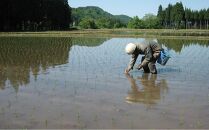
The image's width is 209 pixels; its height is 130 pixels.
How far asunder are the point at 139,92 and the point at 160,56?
3.22 metres

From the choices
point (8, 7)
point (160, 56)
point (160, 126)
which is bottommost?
point (160, 126)

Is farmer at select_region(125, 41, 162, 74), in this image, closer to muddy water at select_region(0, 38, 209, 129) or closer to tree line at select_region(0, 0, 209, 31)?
muddy water at select_region(0, 38, 209, 129)

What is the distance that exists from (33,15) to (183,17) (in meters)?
61.6

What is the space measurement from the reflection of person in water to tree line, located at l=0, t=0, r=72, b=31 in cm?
4502

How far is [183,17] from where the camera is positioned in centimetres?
11175

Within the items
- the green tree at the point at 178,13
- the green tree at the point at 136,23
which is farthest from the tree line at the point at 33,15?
the green tree at the point at 136,23

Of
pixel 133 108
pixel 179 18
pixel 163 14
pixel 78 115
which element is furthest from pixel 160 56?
pixel 163 14

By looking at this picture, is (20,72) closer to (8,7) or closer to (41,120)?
(41,120)

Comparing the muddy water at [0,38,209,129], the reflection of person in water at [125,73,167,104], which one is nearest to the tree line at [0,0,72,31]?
the muddy water at [0,38,209,129]

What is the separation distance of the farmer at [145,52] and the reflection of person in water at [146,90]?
0.35 metres

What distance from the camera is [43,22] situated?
6994cm

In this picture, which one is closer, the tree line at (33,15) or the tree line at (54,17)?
the tree line at (33,15)

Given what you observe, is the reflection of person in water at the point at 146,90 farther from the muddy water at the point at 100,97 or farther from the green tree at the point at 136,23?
the green tree at the point at 136,23

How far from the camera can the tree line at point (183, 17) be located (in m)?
110
